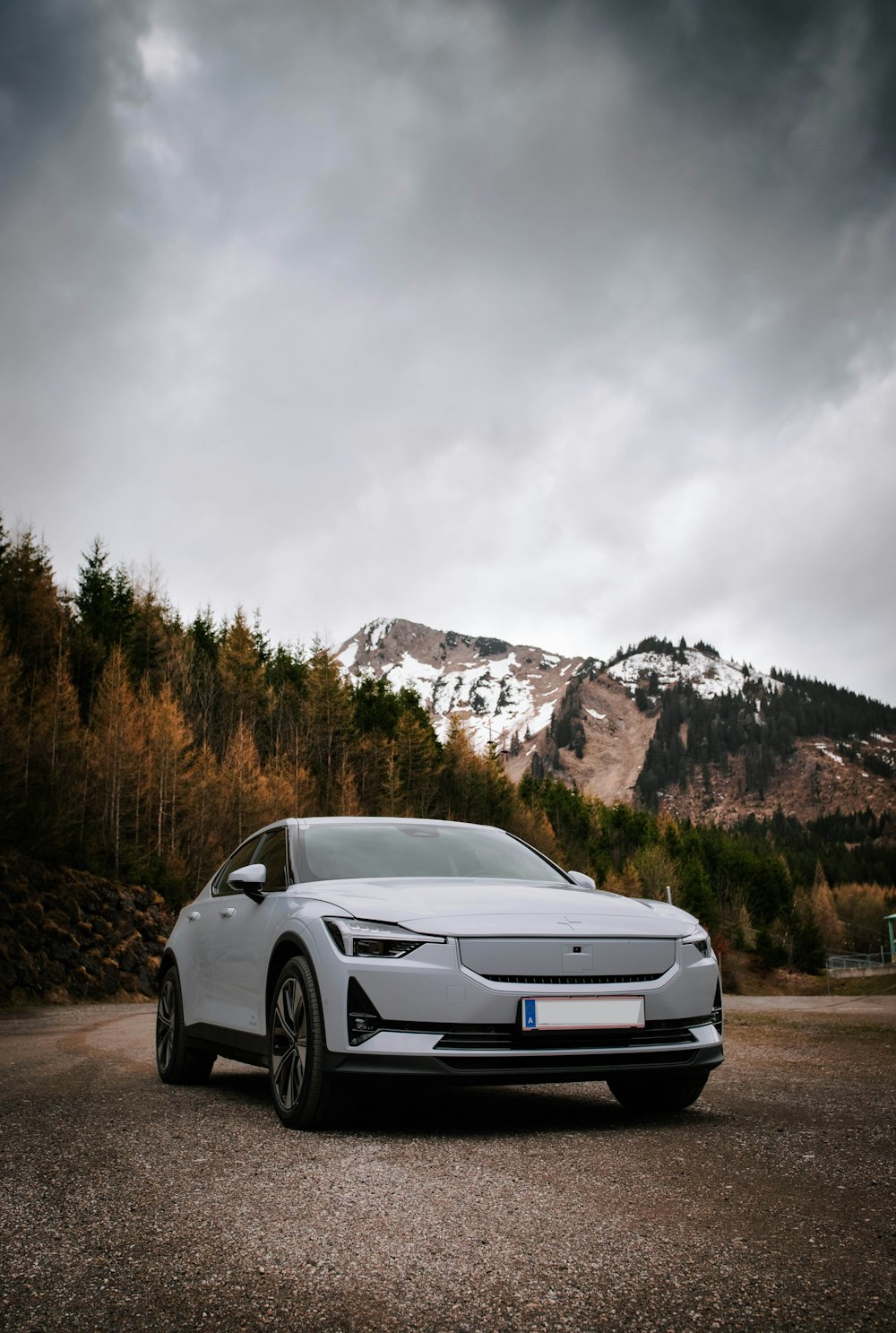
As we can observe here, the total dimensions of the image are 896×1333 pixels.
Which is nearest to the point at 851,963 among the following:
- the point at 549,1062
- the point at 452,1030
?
the point at 549,1062

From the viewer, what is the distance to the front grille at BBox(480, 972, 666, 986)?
445cm

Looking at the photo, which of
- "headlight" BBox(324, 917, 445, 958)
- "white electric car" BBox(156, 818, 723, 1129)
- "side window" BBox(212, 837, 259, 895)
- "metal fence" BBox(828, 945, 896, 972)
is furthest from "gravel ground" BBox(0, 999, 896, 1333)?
"metal fence" BBox(828, 945, 896, 972)

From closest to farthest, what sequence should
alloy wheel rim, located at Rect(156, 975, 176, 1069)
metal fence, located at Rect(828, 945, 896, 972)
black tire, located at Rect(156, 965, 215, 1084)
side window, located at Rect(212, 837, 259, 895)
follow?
black tire, located at Rect(156, 965, 215, 1084) → side window, located at Rect(212, 837, 259, 895) → alloy wheel rim, located at Rect(156, 975, 176, 1069) → metal fence, located at Rect(828, 945, 896, 972)

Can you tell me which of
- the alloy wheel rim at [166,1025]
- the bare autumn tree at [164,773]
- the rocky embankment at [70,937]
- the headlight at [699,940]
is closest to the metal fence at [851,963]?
the bare autumn tree at [164,773]

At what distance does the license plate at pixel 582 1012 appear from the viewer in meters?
4.41

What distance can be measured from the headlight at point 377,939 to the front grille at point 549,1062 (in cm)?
48

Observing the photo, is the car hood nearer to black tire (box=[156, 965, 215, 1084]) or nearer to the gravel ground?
the gravel ground

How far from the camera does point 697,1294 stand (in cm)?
237

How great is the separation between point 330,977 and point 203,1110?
1.46 metres

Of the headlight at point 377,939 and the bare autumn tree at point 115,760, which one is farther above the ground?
the bare autumn tree at point 115,760

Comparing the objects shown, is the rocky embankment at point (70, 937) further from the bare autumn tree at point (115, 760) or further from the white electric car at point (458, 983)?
the white electric car at point (458, 983)

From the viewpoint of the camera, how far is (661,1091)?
5137 mm

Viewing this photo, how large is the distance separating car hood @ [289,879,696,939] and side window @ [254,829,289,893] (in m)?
0.46

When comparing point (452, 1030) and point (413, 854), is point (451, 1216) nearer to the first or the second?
point (452, 1030)
